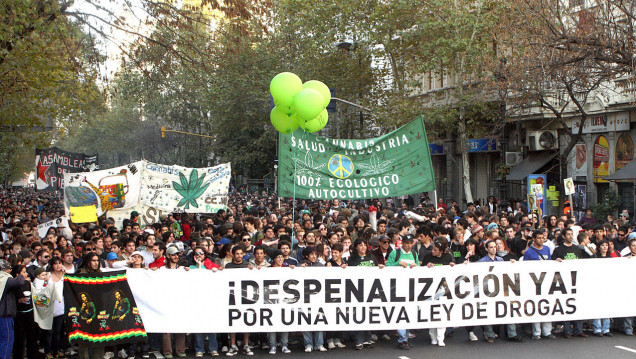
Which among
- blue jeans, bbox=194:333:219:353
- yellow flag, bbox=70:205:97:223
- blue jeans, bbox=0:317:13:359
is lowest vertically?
blue jeans, bbox=194:333:219:353

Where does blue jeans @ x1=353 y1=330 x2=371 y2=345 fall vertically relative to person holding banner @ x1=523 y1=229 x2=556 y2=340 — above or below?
below

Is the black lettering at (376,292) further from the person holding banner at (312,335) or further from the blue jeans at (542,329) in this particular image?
the blue jeans at (542,329)

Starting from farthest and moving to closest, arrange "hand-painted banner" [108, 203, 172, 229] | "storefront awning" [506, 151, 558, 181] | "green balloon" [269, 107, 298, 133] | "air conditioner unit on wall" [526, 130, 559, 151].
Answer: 1. "storefront awning" [506, 151, 558, 181]
2. "air conditioner unit on wall" [526, 130, 559, 151]
3. "hand-painted banner" [108, 203, 172, 229]
4. "green balloon" [269, 107, 298, 133]

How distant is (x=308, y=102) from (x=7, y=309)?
541 centimetres

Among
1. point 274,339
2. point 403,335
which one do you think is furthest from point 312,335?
point 403,335

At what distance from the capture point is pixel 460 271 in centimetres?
966

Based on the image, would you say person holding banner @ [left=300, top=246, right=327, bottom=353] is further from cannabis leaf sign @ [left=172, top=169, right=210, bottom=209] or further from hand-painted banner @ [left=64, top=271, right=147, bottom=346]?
cannabis leaf sign @ [left=172, top=169, right=210, bottom=209]

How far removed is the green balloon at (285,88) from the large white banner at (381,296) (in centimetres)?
357

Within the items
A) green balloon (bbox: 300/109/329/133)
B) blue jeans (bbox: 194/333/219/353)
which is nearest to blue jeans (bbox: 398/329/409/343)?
blue jeans (bbox: 194/333/219/353)

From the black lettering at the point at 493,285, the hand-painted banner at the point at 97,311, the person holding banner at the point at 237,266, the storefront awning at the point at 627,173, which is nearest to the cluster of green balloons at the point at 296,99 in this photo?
the person holding banner at the point at 237,266

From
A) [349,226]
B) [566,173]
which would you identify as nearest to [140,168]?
[349,226]

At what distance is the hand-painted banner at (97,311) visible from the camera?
28.5 ft

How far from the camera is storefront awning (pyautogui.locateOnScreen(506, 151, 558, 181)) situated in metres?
28.7

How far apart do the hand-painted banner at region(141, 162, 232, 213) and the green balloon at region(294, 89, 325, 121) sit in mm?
5927
